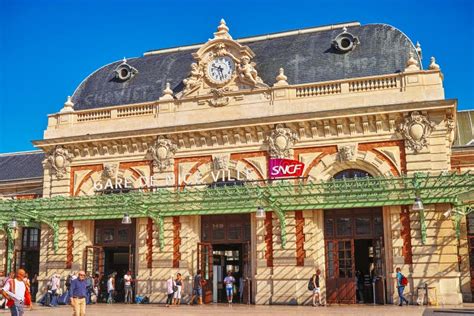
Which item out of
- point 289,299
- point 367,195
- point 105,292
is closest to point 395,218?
point 367,195

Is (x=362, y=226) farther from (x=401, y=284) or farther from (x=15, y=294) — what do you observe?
(x=15, y=294)

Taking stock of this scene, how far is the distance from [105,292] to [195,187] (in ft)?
20.2

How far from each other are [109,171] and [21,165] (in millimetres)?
10663

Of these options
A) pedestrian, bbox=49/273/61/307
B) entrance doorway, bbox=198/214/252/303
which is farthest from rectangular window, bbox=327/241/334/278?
pedestrian, bbox=49/273/61/307

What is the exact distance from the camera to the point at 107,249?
88.7 feet

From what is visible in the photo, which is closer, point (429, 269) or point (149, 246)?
point (429, 269)

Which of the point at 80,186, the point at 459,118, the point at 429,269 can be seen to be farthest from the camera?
the point at 459,118

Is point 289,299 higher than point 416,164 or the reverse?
the reverse

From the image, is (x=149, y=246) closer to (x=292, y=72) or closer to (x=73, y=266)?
(x=73, y=266)

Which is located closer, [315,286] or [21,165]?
[315,286]

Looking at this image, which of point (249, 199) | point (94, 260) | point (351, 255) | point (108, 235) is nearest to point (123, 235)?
point (108, 235)

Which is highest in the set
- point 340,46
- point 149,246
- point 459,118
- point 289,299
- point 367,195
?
point 340,46

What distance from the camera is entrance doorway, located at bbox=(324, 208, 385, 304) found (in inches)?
886

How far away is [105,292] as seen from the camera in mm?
26031
